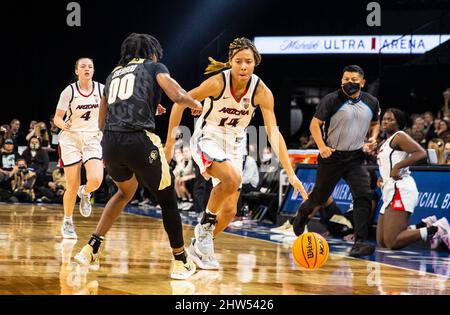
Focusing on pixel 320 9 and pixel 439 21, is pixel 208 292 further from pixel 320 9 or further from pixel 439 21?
pixel 320 9

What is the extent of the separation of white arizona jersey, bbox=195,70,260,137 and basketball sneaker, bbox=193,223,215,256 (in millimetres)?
815

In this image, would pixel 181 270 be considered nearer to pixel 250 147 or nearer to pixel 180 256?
pixel 180 256

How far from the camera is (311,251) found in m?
6.50

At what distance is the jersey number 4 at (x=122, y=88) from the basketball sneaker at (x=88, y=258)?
121 centimetres

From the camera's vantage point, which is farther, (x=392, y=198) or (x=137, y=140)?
(x=392, y=198)

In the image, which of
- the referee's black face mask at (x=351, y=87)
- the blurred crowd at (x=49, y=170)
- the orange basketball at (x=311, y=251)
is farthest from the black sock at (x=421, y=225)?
the blurred crowd at (x=49, y=170)

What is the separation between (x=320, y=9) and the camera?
79.4 feet

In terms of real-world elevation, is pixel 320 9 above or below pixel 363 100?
above

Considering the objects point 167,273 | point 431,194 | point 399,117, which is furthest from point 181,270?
point 431,194

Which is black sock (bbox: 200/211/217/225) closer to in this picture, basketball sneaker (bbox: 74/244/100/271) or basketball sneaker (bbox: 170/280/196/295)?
basketball sneaker (bbox: 74/244/100/271)

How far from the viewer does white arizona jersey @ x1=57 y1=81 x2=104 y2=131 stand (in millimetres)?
9414

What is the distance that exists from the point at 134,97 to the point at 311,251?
1.98 m

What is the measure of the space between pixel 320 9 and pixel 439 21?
5255 mm
